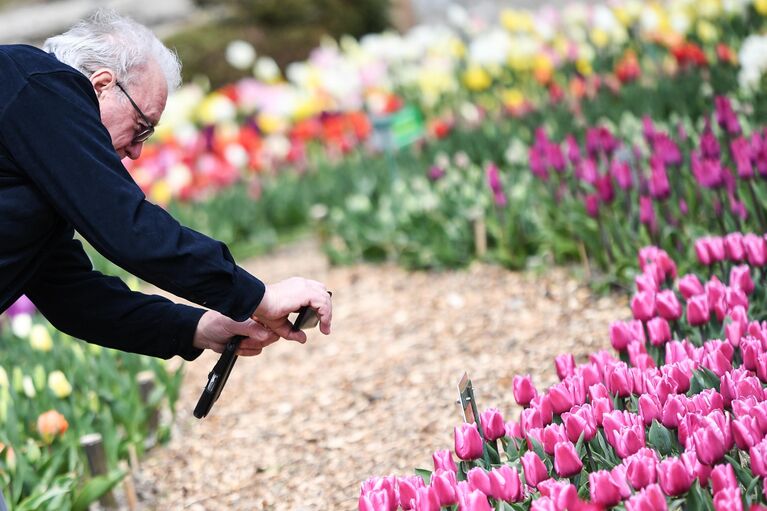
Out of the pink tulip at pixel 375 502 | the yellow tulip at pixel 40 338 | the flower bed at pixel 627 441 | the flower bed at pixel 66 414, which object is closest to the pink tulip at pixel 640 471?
the flower bed at pixel 627 441

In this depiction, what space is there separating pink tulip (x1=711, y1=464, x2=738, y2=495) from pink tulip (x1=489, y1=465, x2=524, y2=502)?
347 millimetres

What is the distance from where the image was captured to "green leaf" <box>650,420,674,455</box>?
2.00 m

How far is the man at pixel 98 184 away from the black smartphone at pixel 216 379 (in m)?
0.04

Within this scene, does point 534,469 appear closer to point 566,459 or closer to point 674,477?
point 566,459

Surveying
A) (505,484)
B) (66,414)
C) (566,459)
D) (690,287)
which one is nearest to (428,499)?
(505,484)

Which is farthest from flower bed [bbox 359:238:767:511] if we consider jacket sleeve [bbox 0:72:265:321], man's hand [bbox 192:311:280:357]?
jacket sleeve [bbox 0:72:265:321]

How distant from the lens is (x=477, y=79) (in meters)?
7.36

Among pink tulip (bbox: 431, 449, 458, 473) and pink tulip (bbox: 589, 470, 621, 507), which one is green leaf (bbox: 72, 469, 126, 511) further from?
pink tulip (bbox: 589, 470, 621, 507)

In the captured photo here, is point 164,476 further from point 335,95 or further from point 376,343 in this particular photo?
point 335,95

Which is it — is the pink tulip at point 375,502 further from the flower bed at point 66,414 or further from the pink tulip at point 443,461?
the flower bed at point 66,414

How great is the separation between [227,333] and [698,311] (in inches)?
46.8

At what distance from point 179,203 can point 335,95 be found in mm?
1597

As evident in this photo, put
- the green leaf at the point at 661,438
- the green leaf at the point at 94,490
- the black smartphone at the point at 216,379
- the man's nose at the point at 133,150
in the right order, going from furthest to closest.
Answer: the green leaf at the point at 94,490, the black smartphone at the point at 216,379, the man's nose at the point at 133,150, the green leaf at the point at 661,438

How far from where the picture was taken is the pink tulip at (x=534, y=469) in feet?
6.29
